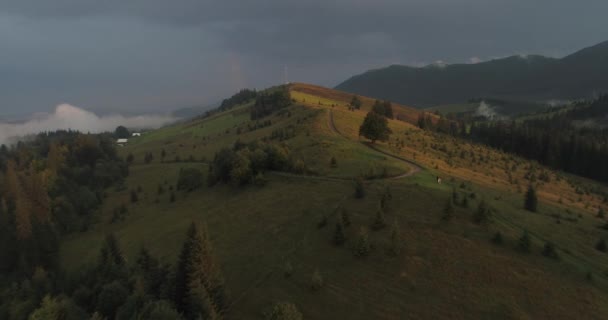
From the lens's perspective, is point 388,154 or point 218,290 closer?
point 218,290

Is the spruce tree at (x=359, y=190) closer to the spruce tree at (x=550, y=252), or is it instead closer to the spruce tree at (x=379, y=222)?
the spruce tree at (x=379, y=222)

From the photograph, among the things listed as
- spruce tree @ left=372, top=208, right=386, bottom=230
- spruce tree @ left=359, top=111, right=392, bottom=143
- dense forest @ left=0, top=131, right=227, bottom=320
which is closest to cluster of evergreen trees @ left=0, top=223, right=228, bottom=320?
dense forest @ left=0, top=131, right=227, bottom=320

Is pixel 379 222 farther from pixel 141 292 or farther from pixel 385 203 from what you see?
pixel 141 292

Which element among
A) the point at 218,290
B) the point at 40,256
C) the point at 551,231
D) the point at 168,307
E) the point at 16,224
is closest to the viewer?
the point at 168,307

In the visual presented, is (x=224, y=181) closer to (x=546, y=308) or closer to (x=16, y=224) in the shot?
(x=16, y=224)

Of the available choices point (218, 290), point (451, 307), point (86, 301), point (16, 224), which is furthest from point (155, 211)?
point (451, 307)

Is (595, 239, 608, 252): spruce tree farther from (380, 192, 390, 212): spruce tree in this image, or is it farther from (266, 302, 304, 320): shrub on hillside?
(266, 302, 304, 320): shrub on hillside
